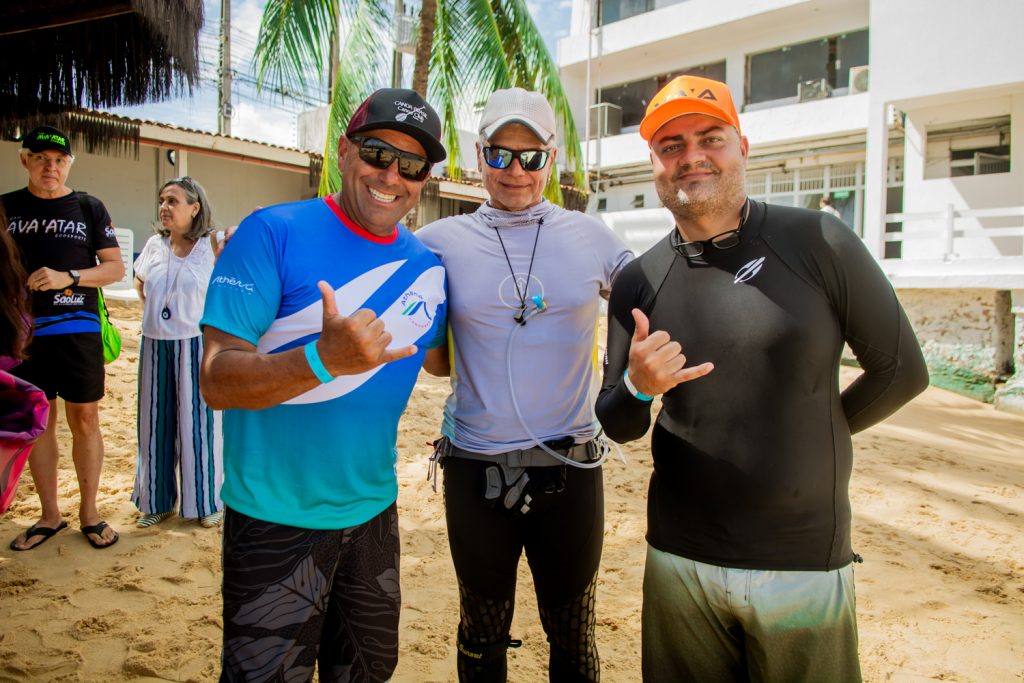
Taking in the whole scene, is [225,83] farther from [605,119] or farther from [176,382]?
[176,382]

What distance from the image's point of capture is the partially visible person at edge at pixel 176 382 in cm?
432

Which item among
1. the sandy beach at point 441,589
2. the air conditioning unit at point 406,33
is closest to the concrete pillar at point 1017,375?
the sandy beach at point 441,589

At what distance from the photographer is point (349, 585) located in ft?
6.70

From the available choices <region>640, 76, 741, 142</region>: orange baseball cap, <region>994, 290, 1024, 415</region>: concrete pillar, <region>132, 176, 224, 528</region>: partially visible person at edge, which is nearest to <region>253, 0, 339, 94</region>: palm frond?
<region>132, 176, 224, 528</region>: partially visible person at edge

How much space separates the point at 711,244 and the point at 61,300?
3.85 metres

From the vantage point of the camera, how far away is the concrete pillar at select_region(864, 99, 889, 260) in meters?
12.1

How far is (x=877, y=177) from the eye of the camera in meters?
12.3

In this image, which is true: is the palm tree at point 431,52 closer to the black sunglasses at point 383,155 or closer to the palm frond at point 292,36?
Answer: the palm frond at point 292,36

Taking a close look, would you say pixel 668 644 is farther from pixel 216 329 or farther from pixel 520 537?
pixel 216 329

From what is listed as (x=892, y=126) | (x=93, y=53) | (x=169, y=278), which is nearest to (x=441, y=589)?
(x=169, y=278)

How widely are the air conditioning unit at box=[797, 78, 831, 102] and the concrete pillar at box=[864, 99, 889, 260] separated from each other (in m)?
3.48

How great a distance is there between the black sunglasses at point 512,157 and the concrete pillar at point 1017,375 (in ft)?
36.3

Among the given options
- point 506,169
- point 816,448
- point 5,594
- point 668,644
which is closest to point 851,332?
point 816,448

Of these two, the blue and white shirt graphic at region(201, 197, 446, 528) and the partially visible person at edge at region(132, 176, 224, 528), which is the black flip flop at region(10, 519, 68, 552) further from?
the blue and white shirt graphic at region(201, 197, 446, 528)
